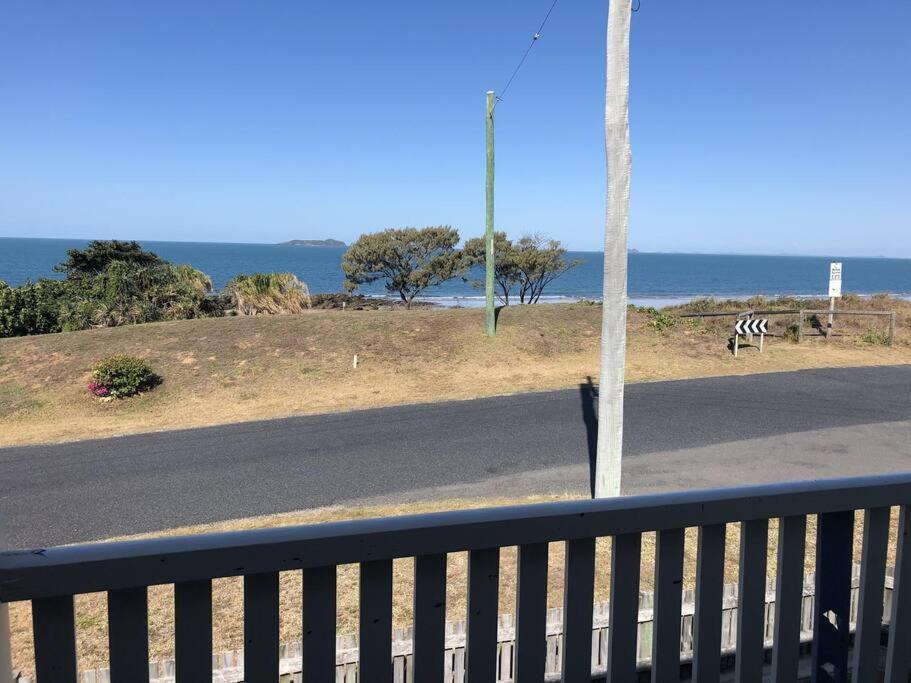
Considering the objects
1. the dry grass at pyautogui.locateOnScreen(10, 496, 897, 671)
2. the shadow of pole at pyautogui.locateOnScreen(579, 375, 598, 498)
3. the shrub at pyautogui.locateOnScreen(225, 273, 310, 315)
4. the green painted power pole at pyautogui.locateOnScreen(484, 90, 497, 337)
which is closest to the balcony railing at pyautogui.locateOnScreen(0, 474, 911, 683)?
the dry grass at pyautogui.locateOnScreen(10, 496, 897, 671)

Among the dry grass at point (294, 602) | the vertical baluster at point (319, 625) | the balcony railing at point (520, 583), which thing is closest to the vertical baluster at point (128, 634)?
the balcony railing at point (520, 583)

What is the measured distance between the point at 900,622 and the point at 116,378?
13.6 metres

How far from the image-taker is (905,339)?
785 inches

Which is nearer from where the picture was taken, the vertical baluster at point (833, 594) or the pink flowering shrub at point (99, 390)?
the vertical baluster at point (833, 594)

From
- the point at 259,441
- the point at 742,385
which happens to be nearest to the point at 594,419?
the point at 742,385

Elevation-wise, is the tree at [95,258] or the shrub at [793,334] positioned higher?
the tree at [95,258]

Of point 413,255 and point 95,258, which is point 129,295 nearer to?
point 95,258

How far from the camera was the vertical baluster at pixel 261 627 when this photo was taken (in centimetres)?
153

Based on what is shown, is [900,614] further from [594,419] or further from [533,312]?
[533,312]

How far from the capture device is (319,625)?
1.60 meters

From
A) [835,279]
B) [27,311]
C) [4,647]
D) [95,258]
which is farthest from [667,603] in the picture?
[95,258]

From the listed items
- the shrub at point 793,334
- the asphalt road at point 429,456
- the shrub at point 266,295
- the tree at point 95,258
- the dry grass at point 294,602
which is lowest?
the asphalt road at point 429,456

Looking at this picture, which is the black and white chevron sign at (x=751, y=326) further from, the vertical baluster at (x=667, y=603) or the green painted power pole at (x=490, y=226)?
the vertical baluster at (x=667, y=603)

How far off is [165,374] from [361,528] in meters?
14.3
